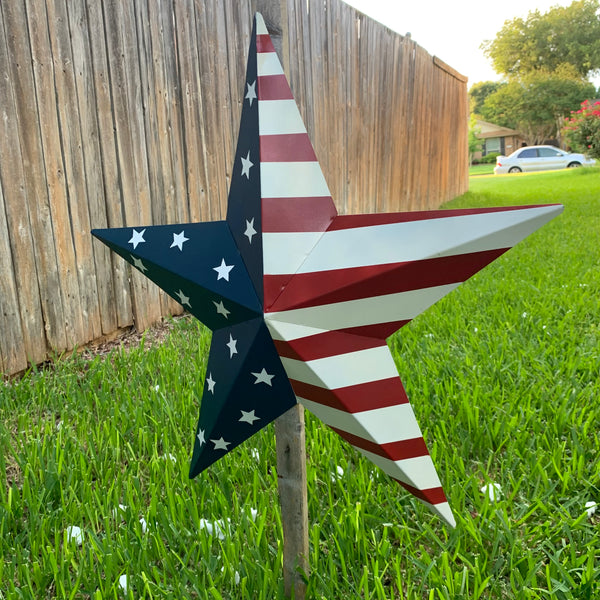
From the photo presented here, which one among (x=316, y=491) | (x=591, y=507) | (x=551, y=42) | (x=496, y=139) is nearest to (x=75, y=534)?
(x=316, y=491)

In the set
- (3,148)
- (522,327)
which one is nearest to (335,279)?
(3,148)

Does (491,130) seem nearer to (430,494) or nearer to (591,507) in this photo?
(591,507)

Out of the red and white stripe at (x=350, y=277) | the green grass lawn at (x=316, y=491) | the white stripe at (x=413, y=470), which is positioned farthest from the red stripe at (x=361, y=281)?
the green grass lawn at (x=316, y=491)

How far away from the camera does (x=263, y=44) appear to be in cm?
102

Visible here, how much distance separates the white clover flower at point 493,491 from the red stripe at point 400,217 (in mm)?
957

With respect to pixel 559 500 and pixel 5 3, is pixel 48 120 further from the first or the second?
pixel 559 500

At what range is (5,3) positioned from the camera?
2.34 m

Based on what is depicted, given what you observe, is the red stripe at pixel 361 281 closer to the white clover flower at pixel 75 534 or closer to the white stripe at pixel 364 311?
the white stripe at pixel 364 311

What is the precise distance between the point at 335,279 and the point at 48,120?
2229mm

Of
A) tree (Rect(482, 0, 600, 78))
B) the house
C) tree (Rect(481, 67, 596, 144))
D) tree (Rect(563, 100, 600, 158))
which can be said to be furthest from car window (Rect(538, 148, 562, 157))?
the house

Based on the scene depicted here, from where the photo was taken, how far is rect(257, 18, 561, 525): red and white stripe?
3.06 ft

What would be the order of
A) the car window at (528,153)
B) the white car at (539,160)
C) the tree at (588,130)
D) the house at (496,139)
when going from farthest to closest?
the house at (496,139)
the car window at (528,153)
the white car at (539,160)
the tree at (588,130)

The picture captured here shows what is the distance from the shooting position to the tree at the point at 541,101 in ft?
127

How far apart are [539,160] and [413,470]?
29.1 m
